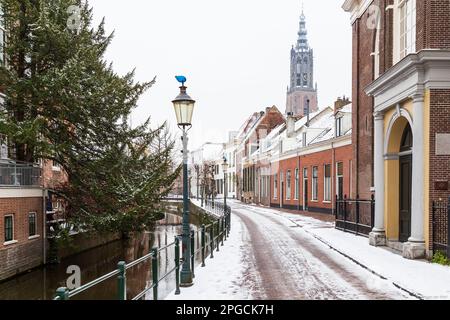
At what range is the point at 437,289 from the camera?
894 centimetres

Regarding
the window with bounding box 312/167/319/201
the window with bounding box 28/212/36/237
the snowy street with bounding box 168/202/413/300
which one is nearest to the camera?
the snowy street with bounding box 168/202/413/300

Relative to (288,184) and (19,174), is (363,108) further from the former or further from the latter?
(288,184)

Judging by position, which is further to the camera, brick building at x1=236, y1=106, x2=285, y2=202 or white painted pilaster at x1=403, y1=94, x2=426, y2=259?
brick building at x1=236, y1=106, x2=285, y2=202

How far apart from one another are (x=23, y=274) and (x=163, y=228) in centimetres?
2077

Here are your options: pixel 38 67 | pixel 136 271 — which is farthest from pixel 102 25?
pixel 136 271

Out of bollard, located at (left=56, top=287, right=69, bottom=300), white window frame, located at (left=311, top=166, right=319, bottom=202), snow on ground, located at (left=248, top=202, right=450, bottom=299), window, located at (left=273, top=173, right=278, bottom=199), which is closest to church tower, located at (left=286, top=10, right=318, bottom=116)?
window, located at (left=273, top=173, right=278, bottom=199)

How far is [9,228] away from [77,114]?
502 centimetres

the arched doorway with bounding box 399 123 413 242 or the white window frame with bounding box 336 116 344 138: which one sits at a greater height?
the white window frame with bounding box 336 116 344 138

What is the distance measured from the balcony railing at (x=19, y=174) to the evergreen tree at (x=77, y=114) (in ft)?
Answer: 2.64

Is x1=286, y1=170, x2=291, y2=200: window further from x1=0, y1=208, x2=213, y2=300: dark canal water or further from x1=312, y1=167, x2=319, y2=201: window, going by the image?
x1=0, y1=208, x2=213, y2=300: dark canal water

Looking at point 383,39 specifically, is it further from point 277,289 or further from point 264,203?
point 264,203

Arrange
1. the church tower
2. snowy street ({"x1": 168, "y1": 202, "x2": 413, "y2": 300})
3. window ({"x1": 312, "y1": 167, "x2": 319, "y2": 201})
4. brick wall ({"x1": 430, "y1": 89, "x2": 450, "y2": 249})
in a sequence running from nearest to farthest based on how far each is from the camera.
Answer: snowy street ({"x1": 168, "y1": 202, "x2": 413, "y2": 300})
brick wall ({"x1": 430, "y1": 89, "x2": 450, "y2": 249})
window ({"x1": 312, "y1": 167, "x2": 319, "y2": 201})
the church tower

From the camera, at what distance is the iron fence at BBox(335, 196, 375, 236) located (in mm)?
18566

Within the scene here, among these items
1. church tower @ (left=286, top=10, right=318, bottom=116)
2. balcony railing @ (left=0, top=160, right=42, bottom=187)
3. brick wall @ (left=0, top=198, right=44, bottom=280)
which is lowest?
brick wall @ (left=0, top=198, right=44, bottom=280)
